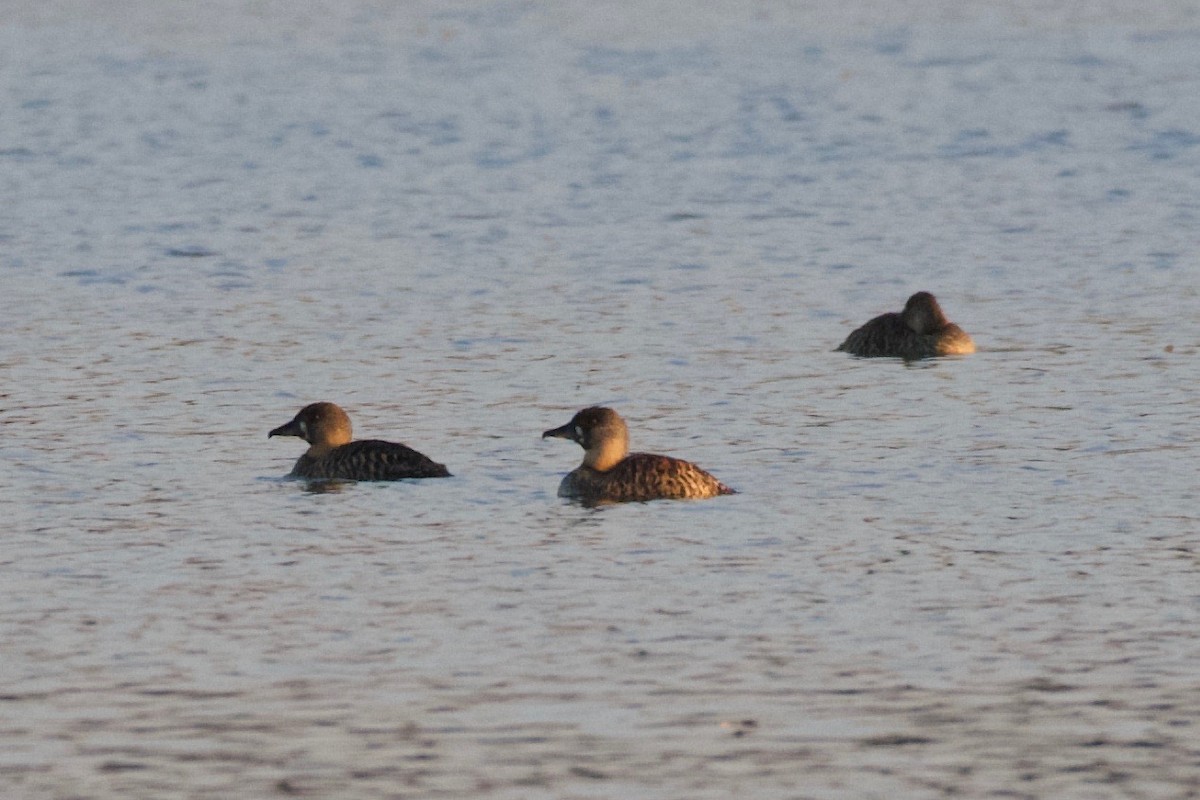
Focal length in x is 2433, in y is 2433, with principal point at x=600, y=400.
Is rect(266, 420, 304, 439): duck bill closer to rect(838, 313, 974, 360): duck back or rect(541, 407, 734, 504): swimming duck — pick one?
rect(541, 407, 734, 504): swimming duck

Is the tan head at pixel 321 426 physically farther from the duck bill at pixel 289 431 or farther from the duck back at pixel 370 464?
the duck back at pixel 370 464

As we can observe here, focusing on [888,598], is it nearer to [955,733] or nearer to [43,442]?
[955,733]

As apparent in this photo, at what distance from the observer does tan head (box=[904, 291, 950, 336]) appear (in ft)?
59.7

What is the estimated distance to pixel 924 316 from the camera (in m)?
18.3

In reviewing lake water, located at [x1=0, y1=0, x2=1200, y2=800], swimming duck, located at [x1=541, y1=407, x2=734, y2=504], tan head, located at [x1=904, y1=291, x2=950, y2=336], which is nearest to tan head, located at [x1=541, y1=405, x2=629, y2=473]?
swimming duck, located at [x1=541, y1=407, x2=734, y2=504]

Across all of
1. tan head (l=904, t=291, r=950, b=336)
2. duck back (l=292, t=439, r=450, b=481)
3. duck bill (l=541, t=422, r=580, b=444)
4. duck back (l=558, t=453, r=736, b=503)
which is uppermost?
tan head (l=904, t=291, r=950, b=336)

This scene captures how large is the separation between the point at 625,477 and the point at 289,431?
249cm

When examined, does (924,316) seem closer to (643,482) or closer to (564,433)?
(564,433)

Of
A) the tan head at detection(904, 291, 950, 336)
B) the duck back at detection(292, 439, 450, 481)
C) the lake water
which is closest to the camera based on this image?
the lake water

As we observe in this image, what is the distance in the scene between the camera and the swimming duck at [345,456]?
1388 cm

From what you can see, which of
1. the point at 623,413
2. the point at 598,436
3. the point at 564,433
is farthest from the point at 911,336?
the point at 598,436

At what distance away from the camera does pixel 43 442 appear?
1490 centimetres

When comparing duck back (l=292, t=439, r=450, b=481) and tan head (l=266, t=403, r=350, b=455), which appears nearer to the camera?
duck back (l=292, t=439, r=450, b=481)

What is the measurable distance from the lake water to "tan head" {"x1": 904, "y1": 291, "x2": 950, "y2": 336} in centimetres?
44
